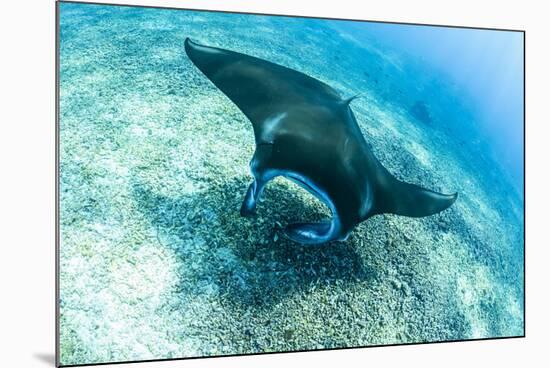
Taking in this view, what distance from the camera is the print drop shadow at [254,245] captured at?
2848mm

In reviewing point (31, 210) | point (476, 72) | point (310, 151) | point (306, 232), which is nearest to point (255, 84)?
point (310, 151)

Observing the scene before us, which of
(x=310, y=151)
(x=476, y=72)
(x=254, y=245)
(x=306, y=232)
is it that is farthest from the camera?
(x=476, y=72)

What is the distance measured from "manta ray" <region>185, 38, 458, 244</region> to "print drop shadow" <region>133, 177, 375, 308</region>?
0.12m

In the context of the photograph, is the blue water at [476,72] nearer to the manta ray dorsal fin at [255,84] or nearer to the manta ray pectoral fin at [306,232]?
the manta ray dorsal fin at [255,84]

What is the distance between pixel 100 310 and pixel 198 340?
2.31 ft

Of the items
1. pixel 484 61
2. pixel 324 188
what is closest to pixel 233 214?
pixel 324 188

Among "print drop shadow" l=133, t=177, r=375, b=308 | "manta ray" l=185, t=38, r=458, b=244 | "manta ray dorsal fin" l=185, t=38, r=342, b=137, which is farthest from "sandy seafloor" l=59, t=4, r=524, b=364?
"manta ray dorsal fin" l=185, t=38, r=342, b=137

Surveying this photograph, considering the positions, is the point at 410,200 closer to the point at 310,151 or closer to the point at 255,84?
the point at 310,151

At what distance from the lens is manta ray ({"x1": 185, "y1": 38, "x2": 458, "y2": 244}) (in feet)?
9.00

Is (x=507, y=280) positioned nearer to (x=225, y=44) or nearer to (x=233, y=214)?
(x=233, y=214)

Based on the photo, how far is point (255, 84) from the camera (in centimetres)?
317

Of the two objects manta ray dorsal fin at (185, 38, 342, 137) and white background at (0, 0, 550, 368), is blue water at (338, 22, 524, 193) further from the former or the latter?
white background at (0, 0, 550, 368)

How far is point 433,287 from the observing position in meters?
3.57

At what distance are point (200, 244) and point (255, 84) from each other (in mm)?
1370
